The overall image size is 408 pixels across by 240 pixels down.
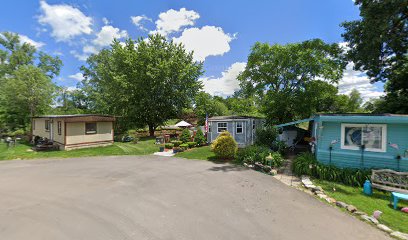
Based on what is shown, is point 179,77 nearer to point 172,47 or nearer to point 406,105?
point 172,47

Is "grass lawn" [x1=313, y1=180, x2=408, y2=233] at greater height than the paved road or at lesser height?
lesser

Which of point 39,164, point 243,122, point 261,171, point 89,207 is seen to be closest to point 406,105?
point 243,122

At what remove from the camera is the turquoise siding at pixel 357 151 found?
9117 millimetres

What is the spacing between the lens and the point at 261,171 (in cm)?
1099

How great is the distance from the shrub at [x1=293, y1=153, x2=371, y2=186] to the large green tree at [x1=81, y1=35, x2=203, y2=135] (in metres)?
20.4

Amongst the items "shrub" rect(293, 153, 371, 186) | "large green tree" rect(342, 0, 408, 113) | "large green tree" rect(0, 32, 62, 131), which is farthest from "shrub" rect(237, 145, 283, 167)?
"large green tree" rect(0, 32, 62, 131)

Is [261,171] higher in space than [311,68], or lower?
lower

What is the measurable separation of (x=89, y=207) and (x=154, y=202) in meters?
2.06

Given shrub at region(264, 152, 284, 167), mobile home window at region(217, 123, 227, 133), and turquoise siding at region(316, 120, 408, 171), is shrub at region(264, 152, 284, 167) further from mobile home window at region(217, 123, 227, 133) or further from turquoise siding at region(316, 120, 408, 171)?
mobile home window at region(217, 123, 227, 133)

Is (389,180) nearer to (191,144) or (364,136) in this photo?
(364,136)

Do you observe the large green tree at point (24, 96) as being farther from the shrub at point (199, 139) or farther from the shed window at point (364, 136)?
the shed window at point (364, 136)

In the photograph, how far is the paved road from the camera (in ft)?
16.0

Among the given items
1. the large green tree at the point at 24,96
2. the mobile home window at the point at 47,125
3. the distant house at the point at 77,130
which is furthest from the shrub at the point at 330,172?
the large green tree at the point at 24,96

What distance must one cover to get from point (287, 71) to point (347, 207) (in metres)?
16.7
